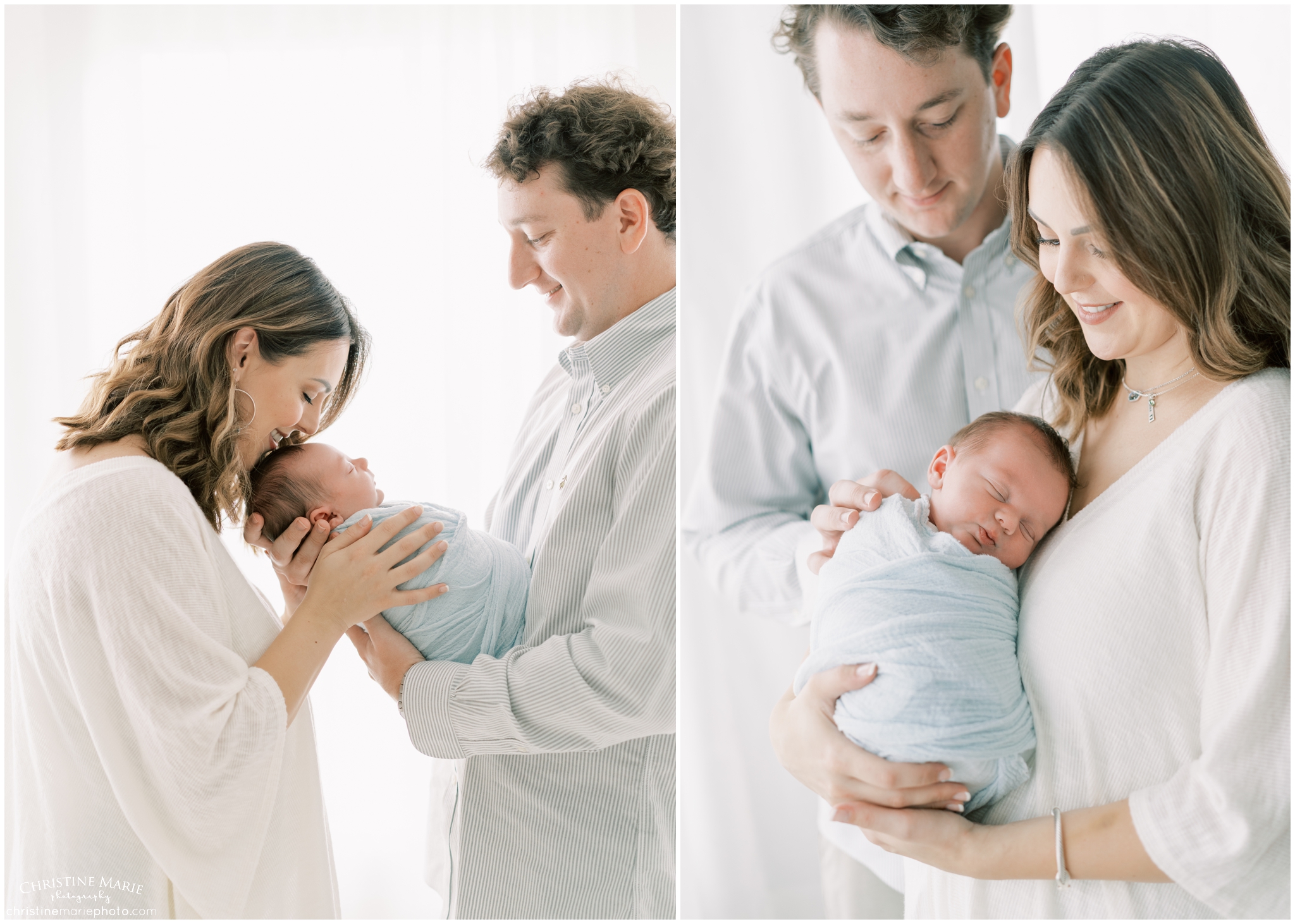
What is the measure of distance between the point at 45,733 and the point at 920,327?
174 cm

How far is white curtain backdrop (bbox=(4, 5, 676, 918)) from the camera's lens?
6.18 ft

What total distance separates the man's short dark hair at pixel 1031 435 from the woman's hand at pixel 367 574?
2.89 ft

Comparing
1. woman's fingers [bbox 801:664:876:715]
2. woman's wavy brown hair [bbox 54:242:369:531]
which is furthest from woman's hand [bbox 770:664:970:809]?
woman's wavy brown hair [bbox 54:242:369:531]

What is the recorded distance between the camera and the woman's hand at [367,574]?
1427 millimetres

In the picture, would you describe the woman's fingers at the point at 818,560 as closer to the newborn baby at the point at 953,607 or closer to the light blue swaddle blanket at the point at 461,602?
the newborn baby at the point at 953,607

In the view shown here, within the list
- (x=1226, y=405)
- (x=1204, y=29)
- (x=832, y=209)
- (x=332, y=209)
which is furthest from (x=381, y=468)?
(x=1204, y=29)

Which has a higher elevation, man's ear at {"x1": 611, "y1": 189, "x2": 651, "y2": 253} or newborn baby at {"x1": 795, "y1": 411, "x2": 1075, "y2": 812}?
man's ear at {"x1": 611, "y1": 189, "x2": 651, "y2": 253}

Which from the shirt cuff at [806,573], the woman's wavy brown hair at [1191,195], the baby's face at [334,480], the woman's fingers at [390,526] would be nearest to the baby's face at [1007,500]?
the woman's wavy brown hair at [1191,195]

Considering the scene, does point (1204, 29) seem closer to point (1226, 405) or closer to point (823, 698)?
point (1226, 405)

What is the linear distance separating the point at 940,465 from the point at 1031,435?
0.47 feet

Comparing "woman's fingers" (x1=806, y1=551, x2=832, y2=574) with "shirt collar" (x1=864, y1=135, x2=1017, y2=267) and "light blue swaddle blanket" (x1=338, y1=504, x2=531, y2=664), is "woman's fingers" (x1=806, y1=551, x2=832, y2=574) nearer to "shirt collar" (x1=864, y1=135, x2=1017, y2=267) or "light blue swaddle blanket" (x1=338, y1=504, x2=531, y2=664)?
"light blue swaddle blanket" (x1=338, y1=504, x2=531, y2=664)

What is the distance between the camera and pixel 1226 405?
1.07 metres

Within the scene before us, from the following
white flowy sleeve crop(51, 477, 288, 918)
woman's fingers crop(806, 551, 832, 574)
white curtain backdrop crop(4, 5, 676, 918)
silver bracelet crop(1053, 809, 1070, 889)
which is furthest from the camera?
white curtain backdrop crop(4, 5, 676, 918)

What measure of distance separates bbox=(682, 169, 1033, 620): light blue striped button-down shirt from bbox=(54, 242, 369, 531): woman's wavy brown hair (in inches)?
36.3
